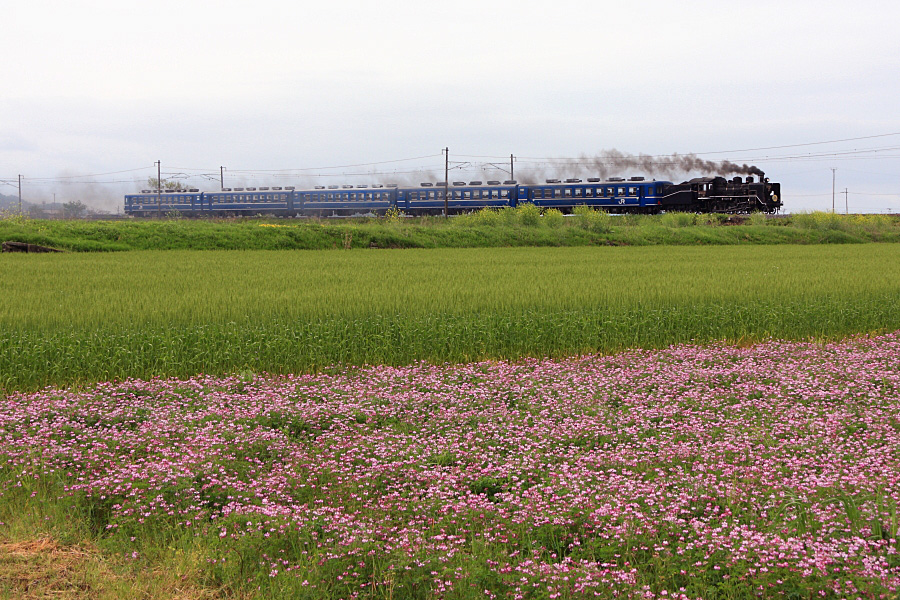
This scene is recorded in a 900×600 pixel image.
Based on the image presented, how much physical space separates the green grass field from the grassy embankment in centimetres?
1473

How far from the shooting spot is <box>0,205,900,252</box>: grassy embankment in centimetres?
3516

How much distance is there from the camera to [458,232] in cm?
4303

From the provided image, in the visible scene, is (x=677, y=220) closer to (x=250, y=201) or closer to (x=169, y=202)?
(x=250, y=201)

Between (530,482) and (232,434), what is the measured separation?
8.98 ft

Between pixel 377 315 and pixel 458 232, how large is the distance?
31224mm

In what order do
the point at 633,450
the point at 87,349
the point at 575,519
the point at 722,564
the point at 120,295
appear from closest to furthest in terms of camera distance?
1. the point at 722,564
2. the point at 575,519
3. the point at 633,450
4. the point at 87,349
5. the point at 120,295

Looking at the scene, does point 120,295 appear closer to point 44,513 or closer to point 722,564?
point 44,513

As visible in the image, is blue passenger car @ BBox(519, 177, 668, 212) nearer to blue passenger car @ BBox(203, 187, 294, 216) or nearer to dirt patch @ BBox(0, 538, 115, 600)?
blue passenger car @ BBox(203, 187, 294, 216)

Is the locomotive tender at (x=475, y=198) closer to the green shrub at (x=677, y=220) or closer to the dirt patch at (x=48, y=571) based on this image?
the green shrub at (x=677, y=220)

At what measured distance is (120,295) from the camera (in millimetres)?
14625

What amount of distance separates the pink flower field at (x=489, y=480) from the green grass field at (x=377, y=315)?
1.34 m

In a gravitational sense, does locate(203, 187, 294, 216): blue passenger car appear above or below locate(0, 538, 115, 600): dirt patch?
above

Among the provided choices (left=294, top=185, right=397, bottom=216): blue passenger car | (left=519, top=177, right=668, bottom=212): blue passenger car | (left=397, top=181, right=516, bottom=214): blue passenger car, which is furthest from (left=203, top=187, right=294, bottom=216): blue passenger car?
(left=519, top=177, right=668, bottom=212): blue passenger car

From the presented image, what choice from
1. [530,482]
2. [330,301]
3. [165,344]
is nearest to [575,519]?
[530,482]
